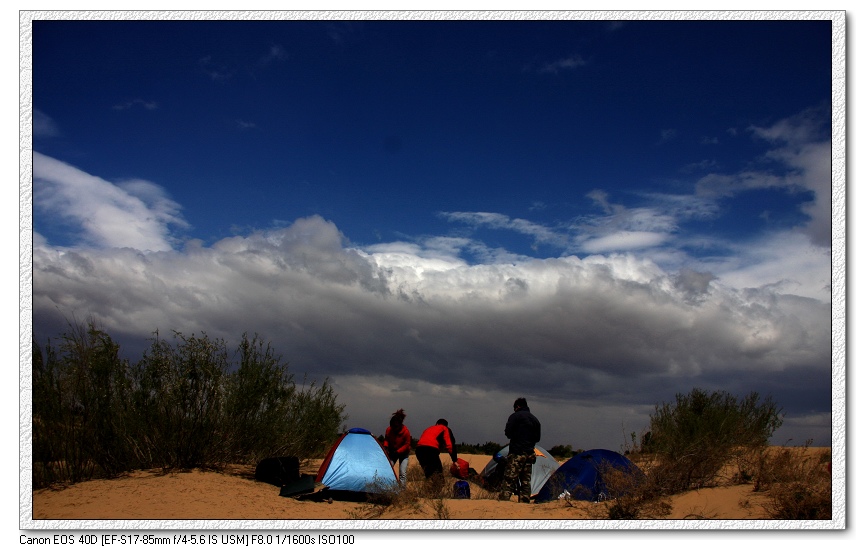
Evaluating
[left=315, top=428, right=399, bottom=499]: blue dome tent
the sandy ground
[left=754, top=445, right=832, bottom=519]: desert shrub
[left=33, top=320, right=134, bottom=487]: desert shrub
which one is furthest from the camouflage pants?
[left=33, top=320, right=134, bottom=487]: desert shrub

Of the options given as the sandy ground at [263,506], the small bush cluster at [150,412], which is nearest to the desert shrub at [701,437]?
the sandy ground at [263,506]

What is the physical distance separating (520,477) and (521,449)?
51 cm

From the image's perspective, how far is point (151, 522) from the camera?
22.1 feet

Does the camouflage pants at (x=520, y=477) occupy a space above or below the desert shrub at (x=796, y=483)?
below

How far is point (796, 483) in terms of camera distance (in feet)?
26.2

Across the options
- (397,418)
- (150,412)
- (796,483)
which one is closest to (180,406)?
(150,412)

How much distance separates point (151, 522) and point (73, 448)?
4.77 meters

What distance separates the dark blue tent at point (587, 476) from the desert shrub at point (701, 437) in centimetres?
62

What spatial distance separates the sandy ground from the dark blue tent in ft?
1.62

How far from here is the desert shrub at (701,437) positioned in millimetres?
9516

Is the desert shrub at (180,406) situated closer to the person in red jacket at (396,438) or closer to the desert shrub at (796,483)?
the person in red jacket at (396,438)

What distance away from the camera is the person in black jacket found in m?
9.91

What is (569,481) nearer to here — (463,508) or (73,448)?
(463,508)

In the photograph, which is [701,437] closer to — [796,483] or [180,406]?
[796,483]
